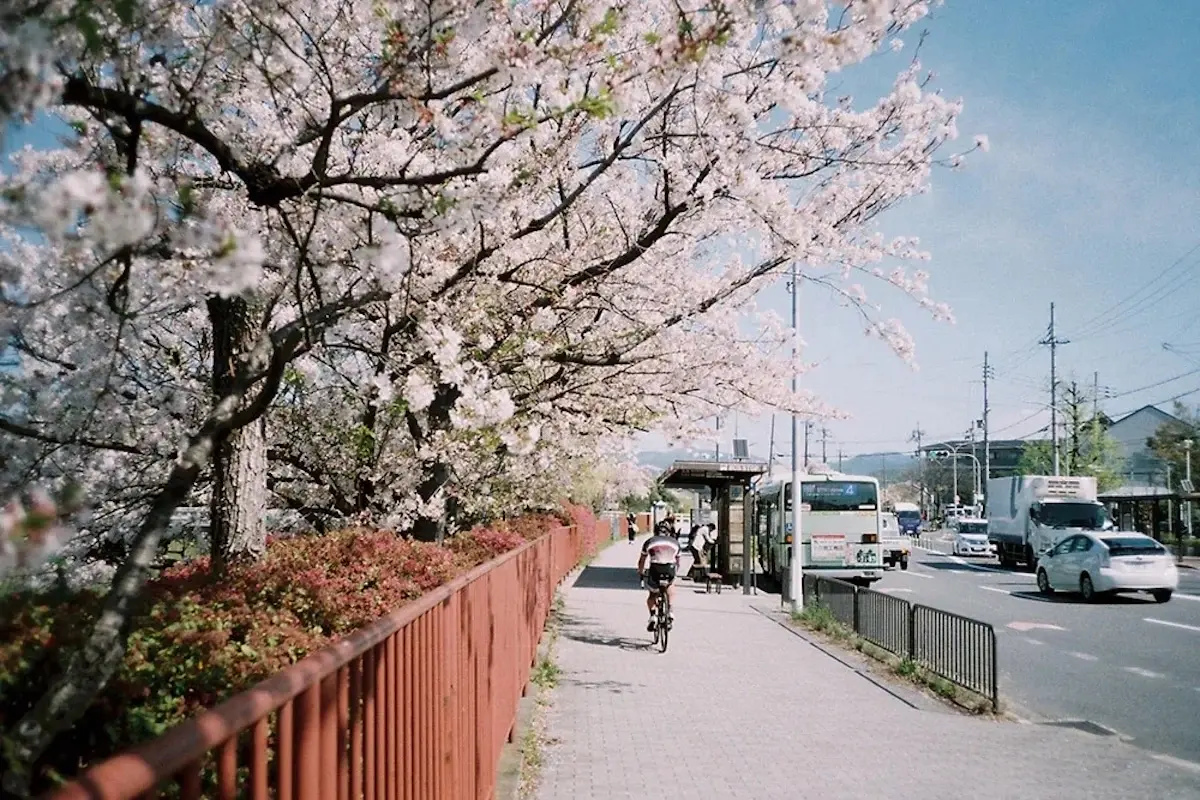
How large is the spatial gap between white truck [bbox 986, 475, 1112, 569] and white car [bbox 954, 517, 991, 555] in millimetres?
8591

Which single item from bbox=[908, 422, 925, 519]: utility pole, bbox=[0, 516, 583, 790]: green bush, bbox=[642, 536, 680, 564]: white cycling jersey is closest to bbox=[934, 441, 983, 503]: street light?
bbox=[908, 422, 925, 519]: utility pole

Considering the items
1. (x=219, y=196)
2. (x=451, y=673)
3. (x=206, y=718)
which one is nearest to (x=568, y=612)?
(x=219, y=196)

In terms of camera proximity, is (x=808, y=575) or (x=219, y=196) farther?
(x=808, y=575)

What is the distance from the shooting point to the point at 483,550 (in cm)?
1017

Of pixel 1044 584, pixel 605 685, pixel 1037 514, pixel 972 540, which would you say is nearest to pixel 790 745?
pixel 605 685

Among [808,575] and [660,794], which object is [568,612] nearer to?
[808,575]

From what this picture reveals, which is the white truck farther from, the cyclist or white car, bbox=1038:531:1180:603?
the cyclist

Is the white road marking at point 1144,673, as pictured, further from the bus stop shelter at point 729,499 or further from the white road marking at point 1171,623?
the bus stop shelter at point 729,499

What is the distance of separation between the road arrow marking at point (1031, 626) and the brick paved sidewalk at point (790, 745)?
5918mm

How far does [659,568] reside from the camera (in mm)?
14320

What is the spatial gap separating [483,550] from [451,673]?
579cm

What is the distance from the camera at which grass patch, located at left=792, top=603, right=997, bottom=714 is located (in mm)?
9918

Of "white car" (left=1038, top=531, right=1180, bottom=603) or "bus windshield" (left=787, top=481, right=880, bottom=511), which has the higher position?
"bus windshield" (left=787, top=481, right=880, bottom=511)

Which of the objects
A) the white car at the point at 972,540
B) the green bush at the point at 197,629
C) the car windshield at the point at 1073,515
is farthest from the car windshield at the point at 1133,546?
the white car at the point at 972,540
